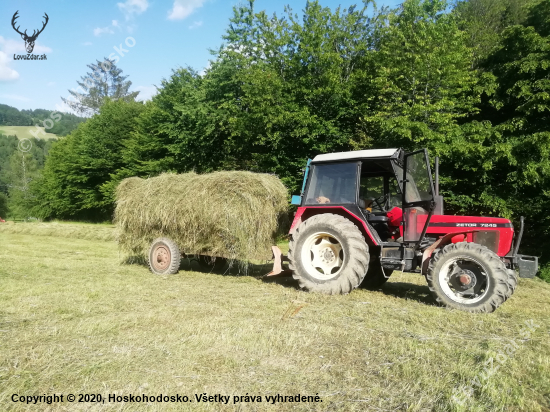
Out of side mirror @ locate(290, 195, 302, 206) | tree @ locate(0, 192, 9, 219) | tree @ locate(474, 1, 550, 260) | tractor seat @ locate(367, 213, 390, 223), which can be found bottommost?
tree @ locate(0, 192, 9, 219)

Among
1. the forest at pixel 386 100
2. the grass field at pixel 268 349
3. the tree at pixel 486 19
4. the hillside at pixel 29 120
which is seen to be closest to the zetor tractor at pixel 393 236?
the grass field at pixel 268 349

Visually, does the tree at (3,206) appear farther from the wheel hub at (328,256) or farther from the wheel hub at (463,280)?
the wheel hub at (463,280)

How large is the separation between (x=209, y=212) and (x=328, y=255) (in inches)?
93.3

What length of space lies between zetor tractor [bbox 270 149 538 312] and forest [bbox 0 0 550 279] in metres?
7.79

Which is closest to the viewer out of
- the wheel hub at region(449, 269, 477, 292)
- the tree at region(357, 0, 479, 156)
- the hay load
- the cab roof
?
the wheel hub at region(449, 269, 477, 292)

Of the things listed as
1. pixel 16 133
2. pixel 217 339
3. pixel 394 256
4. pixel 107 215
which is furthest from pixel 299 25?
pixel 16 133

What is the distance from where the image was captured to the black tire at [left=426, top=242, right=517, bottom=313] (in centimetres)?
514

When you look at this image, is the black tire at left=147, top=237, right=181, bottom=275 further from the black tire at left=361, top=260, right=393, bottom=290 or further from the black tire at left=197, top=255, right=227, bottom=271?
the black tire at left=361, top=260, right=393, bottom=290

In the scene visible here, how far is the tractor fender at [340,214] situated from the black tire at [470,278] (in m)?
1.04

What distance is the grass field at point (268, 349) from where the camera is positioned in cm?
277

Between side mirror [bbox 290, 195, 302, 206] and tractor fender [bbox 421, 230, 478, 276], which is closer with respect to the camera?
tractor fender [bbox 421, 230, 478, 276]

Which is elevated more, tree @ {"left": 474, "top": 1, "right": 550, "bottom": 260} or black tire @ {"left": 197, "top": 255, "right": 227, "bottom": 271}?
tree @ {"left": 474, "top": 1, "right": 550, "bottom": 260}

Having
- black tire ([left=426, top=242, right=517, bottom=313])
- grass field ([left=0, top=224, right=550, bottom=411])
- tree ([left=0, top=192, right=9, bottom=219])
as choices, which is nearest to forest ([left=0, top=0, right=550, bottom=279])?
black tire ([left=426, top=242, right=517, bottom=313])

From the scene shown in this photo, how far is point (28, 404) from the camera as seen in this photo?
2582 mm
